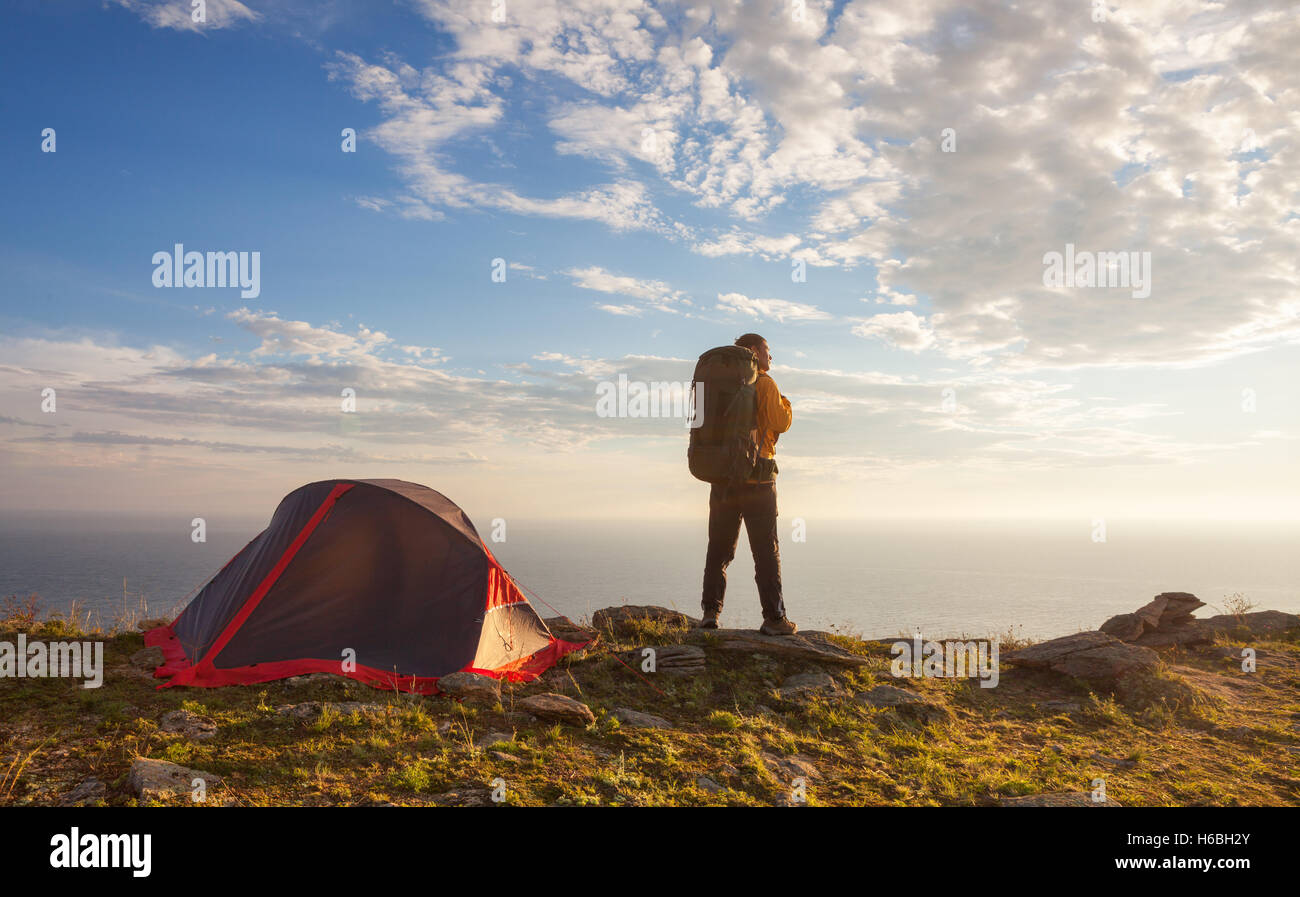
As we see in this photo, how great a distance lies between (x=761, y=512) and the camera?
9.13 m

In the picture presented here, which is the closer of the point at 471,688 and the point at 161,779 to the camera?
the point at 161,779


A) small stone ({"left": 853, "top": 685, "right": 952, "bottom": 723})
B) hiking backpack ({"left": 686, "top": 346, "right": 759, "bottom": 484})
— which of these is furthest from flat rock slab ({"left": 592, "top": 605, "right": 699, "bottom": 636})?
small stone ({"left": 853, "top": 685, "right": 952, "bottom": 723})

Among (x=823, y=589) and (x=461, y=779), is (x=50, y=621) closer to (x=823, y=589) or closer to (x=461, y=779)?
(x=461, y=779)

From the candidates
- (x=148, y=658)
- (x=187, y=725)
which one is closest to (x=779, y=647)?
(x=187, y=725)

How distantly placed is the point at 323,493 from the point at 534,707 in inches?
174

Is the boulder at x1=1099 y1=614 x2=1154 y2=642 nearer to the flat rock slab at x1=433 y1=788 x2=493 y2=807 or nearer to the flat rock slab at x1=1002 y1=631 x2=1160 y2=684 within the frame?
the flat rock slab at x1=1002 y1=631 x2=1160 y2=684

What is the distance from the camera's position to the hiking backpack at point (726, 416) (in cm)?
882

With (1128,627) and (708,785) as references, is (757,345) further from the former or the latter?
(1128,627)

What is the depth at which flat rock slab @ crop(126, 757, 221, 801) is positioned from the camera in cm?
457

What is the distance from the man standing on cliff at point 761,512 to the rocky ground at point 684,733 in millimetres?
623

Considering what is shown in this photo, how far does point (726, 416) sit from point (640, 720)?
3993mm

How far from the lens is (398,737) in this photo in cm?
607

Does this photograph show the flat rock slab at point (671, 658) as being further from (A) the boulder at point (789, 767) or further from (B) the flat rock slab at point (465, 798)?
(B) the flat rock slab at point (465, 798)
